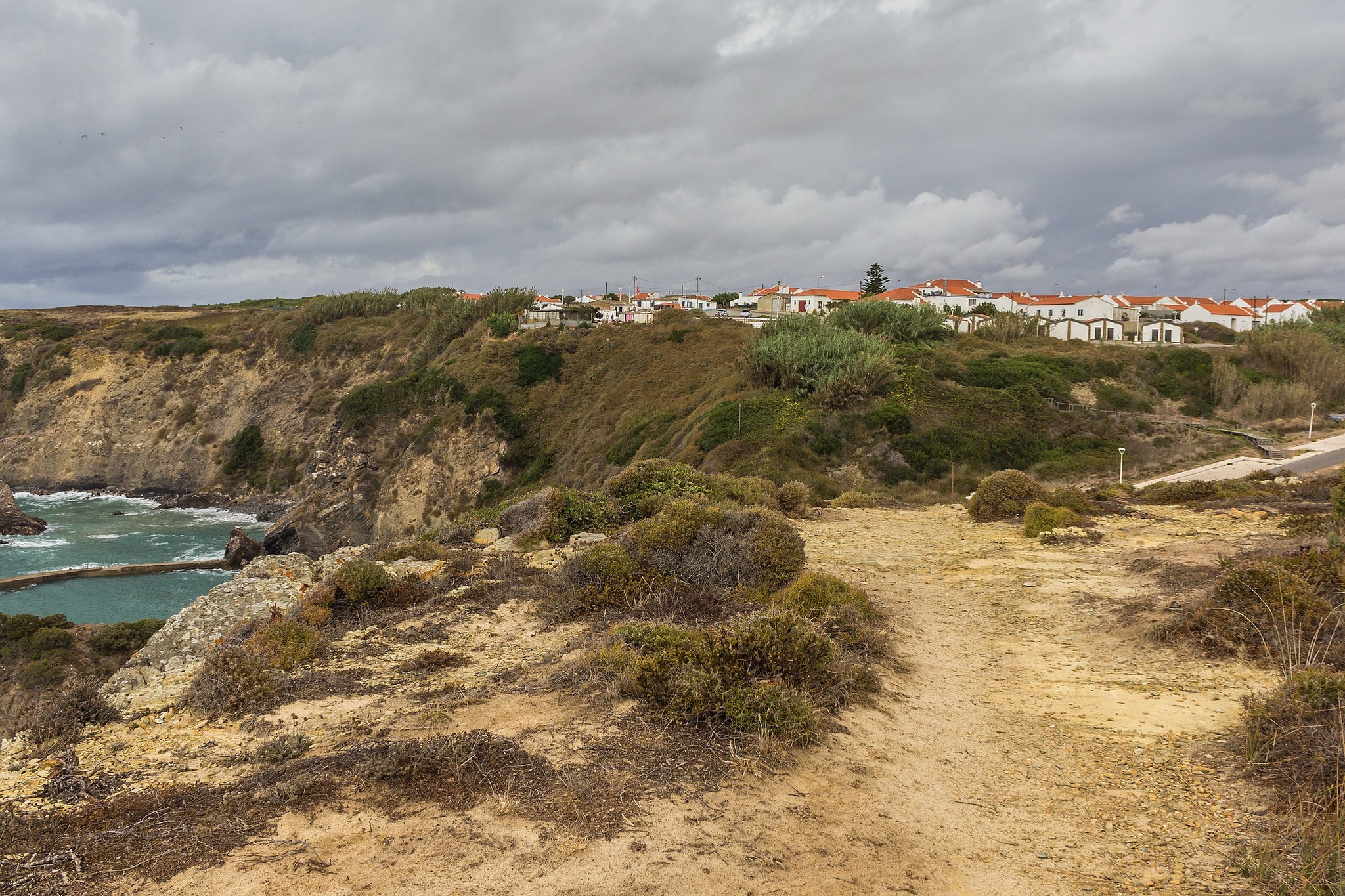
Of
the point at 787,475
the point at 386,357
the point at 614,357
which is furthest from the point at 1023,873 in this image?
the point at 386,357

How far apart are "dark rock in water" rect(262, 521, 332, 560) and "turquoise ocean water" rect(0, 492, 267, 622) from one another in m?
3.16

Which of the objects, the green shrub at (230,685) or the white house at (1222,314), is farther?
A: the white house at (1222,314)

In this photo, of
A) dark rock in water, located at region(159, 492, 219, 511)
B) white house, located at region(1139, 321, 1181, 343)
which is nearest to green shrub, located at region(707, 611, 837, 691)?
dark rock in water, located at region(159, 492, 219, 511)

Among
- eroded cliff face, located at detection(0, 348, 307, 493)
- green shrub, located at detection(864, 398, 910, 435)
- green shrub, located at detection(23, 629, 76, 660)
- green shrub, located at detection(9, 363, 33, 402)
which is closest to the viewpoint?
green shrub, located at detection(23, 629, 76, 660)

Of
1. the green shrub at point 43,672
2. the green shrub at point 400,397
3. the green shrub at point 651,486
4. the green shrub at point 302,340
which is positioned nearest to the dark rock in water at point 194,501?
the green shrub at point 400,397

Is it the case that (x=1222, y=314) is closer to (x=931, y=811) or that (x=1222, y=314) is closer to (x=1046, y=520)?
(x=1046, y=520)

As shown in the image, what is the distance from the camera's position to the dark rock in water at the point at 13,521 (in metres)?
46.9

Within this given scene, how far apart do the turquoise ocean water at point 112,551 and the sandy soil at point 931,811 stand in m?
31.0

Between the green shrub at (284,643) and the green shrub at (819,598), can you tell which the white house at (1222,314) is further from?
the green shrub at (284,643)

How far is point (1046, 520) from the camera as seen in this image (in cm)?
1258

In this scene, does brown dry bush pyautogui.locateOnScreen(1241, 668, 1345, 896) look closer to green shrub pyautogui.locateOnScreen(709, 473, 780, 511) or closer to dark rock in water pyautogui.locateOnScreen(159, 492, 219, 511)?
green shrub pyautogui.locateOnScreen(709, 473, 780, 511)

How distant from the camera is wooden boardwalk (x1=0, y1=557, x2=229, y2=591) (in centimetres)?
3512

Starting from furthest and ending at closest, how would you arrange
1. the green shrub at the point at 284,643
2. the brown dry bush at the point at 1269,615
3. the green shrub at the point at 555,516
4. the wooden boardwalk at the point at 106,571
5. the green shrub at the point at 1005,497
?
the wooden boardwalk at the point at 106,571, the green shrub at the point at 1005,497, the green shrub at the point at 555,516, the green shrub at the point at 284,643, the brown dry bush at the point at 1269,615

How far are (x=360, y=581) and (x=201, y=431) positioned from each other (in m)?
62.8
